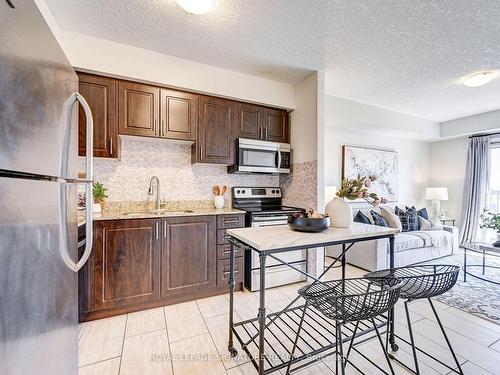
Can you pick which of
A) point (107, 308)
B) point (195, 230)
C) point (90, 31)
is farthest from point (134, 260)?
point (90, 31)

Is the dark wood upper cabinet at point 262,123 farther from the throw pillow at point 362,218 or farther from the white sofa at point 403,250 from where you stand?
the white sofa at point 403,250

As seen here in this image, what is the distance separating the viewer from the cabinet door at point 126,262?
6.72ft

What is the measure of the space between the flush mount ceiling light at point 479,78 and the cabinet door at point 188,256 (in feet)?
11.8

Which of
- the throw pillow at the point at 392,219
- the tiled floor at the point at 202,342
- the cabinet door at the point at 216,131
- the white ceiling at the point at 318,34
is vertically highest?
the white ceiling at the point at 318,34

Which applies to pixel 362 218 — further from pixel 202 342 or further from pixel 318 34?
pixel 202 342

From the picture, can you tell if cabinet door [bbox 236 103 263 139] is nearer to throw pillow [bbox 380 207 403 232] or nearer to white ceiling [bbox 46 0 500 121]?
white ceiling [bbox 46 0 500 121]

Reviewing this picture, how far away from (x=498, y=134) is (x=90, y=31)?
21.3 feet

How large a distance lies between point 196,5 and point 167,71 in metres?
0.94

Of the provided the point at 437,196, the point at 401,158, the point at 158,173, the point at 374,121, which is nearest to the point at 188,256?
the point at 158,173

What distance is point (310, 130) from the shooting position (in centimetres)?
282

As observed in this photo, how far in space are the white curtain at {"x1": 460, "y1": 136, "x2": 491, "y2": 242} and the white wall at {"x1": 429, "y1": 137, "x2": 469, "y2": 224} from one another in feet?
0.68

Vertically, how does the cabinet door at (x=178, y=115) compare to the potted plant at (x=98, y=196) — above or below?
above

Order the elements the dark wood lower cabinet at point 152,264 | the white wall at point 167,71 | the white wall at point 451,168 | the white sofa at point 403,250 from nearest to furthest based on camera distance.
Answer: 1. the dark wood lower cabinet at point 152,264
2. the white wall at point 167,71
3. the white sofa at point 403,250
4. the white wall at point 451,168

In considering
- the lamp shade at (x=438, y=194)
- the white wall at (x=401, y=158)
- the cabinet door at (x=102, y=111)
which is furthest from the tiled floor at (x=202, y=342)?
the lamp shade at (x=438, y=194)
